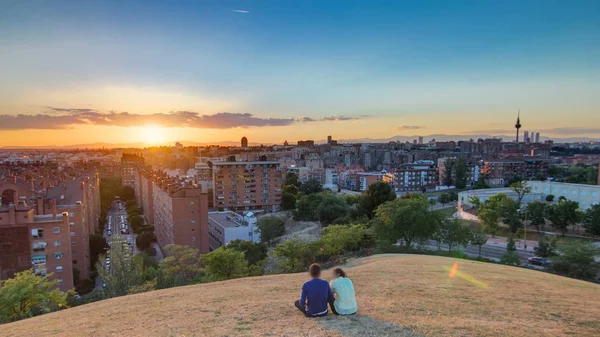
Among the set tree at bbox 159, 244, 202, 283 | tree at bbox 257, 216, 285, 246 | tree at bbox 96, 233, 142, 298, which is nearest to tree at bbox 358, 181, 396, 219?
tree at bbox 257, 216, 285, 246

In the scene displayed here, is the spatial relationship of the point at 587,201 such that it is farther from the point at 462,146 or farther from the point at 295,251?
the point at 462,146

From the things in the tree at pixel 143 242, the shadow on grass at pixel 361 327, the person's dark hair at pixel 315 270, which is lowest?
the tree at pixel 143 242

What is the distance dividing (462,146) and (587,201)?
149m

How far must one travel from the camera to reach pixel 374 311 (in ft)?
29.3

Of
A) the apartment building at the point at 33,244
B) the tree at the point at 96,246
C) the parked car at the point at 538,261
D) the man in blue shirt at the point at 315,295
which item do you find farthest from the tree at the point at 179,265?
the parked car at the point at 538,261

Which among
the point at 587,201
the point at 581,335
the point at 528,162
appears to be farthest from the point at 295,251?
the point at 528,162

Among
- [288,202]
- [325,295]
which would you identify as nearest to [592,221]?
[325,295]

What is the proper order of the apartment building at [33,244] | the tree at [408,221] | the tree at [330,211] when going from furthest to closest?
the tree at [330,211] → the tree at [408,221] → the apartment building at [33,244]

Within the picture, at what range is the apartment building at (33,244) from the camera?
93.0 feet

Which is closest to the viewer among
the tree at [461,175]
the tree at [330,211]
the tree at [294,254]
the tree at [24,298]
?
the tree at [24,298]

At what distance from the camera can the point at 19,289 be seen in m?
14.9

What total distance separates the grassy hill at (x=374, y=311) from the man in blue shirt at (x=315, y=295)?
21 centimetres

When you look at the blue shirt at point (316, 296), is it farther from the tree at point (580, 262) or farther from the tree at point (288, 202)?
the tree at point (288, 202)

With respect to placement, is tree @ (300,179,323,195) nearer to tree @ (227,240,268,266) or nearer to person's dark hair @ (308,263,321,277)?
tree @ (227,240,268,266)
